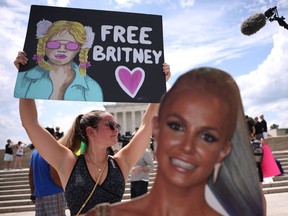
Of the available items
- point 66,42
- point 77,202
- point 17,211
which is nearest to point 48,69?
point 66,42

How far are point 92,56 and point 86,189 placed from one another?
2.94 ft

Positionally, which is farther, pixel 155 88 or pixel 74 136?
pixel 74 136

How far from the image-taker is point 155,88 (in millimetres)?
2199

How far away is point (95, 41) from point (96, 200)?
1078 mm

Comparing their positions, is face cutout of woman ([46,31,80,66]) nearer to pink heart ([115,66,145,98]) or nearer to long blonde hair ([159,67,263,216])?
pink heart ([115,66,145,98])

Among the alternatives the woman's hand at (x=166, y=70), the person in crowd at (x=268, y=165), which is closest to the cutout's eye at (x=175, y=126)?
the woman's hand at (x=166, y=70)

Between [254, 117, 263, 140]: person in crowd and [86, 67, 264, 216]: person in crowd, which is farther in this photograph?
[254, 117, 263, 140]: person in crowd

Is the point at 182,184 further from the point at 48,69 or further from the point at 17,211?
the point at 17,211

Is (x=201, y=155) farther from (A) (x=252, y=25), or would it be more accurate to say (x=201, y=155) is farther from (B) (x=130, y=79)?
(A) (x=252, y=25)

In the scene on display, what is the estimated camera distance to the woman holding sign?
2059mm

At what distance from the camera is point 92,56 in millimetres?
2246

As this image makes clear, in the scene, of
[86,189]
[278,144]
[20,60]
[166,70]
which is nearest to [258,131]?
[166,70]

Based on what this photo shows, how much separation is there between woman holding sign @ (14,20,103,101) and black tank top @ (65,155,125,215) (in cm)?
49

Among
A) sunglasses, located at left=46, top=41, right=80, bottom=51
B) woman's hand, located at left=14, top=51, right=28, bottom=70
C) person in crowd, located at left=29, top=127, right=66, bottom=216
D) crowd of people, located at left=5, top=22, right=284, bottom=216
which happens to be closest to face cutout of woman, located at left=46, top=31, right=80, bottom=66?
sunglasses, located at left=46, top=41, right=80, bottom=51
